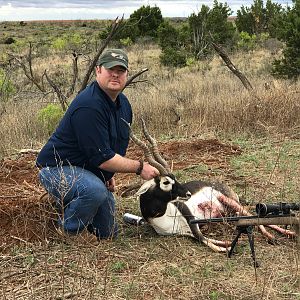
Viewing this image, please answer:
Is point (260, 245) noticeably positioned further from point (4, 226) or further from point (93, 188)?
point (4, 226)

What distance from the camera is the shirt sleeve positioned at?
4.15 m

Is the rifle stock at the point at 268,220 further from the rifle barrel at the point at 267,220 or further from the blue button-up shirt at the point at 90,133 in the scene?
the blue button-up shirt at the point at 90,133

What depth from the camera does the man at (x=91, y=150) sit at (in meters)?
4.18

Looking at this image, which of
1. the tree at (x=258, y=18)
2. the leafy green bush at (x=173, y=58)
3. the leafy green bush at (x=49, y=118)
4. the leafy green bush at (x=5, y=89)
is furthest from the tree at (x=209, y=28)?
the leafy green bush at (x=49, y=118)

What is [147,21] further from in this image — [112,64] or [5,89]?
[112,64]

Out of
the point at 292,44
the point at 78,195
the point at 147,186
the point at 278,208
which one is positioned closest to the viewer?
the point at 278,208

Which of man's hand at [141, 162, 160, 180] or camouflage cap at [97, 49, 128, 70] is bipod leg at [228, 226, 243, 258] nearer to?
man's hand at [141, 162, 160, 180]

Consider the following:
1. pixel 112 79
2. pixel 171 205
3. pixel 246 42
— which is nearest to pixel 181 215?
pixel 171 205

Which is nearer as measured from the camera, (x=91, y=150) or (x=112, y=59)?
(x=91, y=150)

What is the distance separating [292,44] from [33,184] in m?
9.68

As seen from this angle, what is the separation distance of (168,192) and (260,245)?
95 centimetres

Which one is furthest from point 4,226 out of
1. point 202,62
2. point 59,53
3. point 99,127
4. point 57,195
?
point 59,53

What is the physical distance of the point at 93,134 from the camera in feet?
13.6

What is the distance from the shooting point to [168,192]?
4621 mm
